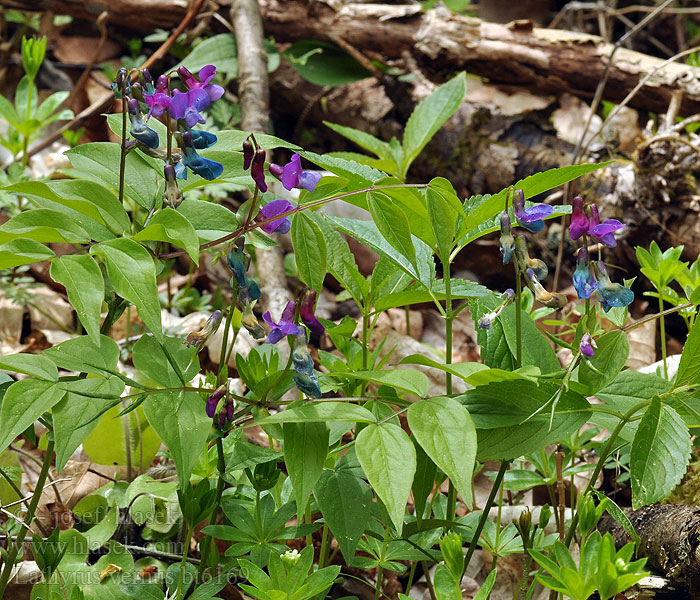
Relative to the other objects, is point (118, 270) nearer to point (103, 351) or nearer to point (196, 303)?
point (103, 351)

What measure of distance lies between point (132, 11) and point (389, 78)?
4.62 feet

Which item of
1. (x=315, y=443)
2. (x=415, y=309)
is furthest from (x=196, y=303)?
(x=315, y=443)

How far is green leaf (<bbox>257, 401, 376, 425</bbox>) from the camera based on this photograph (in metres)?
1.13

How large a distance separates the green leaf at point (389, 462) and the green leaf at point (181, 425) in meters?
0.27

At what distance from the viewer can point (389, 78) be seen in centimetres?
373

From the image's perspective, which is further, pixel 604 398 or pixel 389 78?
pixel 389 78

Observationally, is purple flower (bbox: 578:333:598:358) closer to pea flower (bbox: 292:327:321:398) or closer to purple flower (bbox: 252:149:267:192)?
pea flower (bbox: 292:327:321:398)

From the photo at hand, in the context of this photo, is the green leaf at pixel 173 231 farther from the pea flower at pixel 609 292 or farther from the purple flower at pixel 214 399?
the pea flower at pixel 609 292

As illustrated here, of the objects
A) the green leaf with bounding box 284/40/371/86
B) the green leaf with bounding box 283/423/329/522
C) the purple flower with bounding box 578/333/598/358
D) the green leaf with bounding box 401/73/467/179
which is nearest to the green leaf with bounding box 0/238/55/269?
the green leaf with bounding box 283/423/329/522

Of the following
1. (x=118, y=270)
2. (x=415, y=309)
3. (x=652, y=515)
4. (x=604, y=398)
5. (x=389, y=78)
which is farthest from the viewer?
(x=389, y=78)

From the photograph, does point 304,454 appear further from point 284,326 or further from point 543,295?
point 543,295

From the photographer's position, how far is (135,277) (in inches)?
42.8

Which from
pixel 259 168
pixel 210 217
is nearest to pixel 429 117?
pixel 210 217

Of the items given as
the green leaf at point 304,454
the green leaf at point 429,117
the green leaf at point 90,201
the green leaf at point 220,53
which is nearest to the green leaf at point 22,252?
the green leaf at point 90,201
